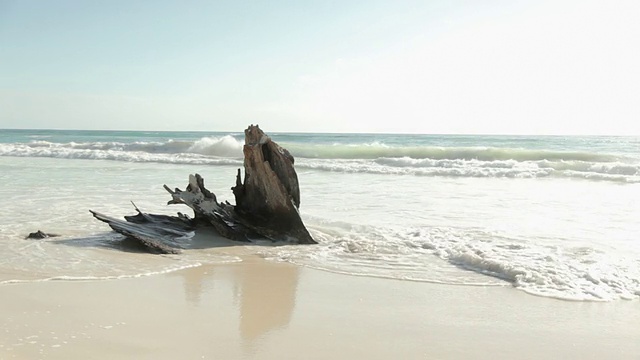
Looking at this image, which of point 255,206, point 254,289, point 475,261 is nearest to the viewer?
point 254,289

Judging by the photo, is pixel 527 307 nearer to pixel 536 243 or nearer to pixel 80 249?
pixel 536 243

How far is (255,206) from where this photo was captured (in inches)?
271

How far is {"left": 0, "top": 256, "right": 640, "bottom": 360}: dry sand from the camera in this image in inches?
124

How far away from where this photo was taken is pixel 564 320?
383 cm

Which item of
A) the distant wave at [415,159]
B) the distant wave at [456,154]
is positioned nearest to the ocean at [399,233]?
the distant wave at [415,159]

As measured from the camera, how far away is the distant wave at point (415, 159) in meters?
18.4

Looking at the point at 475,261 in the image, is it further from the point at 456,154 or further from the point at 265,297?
the point at 456,154

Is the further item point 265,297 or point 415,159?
point 415,159

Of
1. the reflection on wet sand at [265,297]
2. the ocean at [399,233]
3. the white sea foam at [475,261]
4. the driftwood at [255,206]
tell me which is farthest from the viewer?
the driftwood at [255,206]

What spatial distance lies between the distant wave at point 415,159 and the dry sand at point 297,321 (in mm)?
13822

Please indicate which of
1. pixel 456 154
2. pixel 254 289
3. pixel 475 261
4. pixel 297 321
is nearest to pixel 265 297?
pixel 254 289

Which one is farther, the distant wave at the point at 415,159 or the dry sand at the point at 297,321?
the distant wave at the point at 415,159

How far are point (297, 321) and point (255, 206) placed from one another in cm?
330

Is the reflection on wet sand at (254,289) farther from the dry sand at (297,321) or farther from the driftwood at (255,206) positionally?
the driftwood at (255,206)
